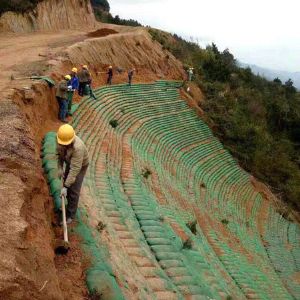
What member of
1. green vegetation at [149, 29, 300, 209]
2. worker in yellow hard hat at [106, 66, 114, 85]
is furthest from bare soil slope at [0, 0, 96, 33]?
worker in yellow hard hat at [106, 66, 114, 85]

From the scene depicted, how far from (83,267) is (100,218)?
217 centimetres

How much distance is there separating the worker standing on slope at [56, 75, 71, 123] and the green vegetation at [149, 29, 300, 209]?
1166 centimetres

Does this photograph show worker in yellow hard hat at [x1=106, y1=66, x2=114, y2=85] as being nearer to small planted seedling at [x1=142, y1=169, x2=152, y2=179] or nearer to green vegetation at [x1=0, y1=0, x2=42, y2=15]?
small planted seedling at [x1=142, y1=169, x2=152, y2=179]

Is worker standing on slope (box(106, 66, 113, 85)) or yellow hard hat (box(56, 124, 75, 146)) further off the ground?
yellow hard hat (box(56, 124, 75, 146))

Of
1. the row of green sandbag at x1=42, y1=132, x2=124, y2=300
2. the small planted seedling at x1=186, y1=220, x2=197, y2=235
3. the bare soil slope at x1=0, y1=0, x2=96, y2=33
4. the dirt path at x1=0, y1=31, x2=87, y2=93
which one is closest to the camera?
the row of green sandbag at x1=42, y1=132, x2=124, y2=300

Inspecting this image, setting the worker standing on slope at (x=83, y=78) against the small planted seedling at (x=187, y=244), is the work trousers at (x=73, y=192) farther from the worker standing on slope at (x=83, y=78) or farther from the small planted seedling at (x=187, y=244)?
the worker standing on slope at (x=83, y=78)

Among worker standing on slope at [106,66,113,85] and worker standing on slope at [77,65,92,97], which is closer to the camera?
worker standing on slope at [77,65,92,97]

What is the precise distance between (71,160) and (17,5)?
18.8 meters

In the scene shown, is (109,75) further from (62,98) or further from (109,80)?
(62,98)

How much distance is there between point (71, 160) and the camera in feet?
19.6

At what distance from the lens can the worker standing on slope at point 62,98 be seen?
1118 centimetres

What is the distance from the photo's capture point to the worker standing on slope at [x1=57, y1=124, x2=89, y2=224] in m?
5.94

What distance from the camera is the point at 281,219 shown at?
19.0 meters

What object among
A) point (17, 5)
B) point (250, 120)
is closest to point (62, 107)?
point (17, 5)
